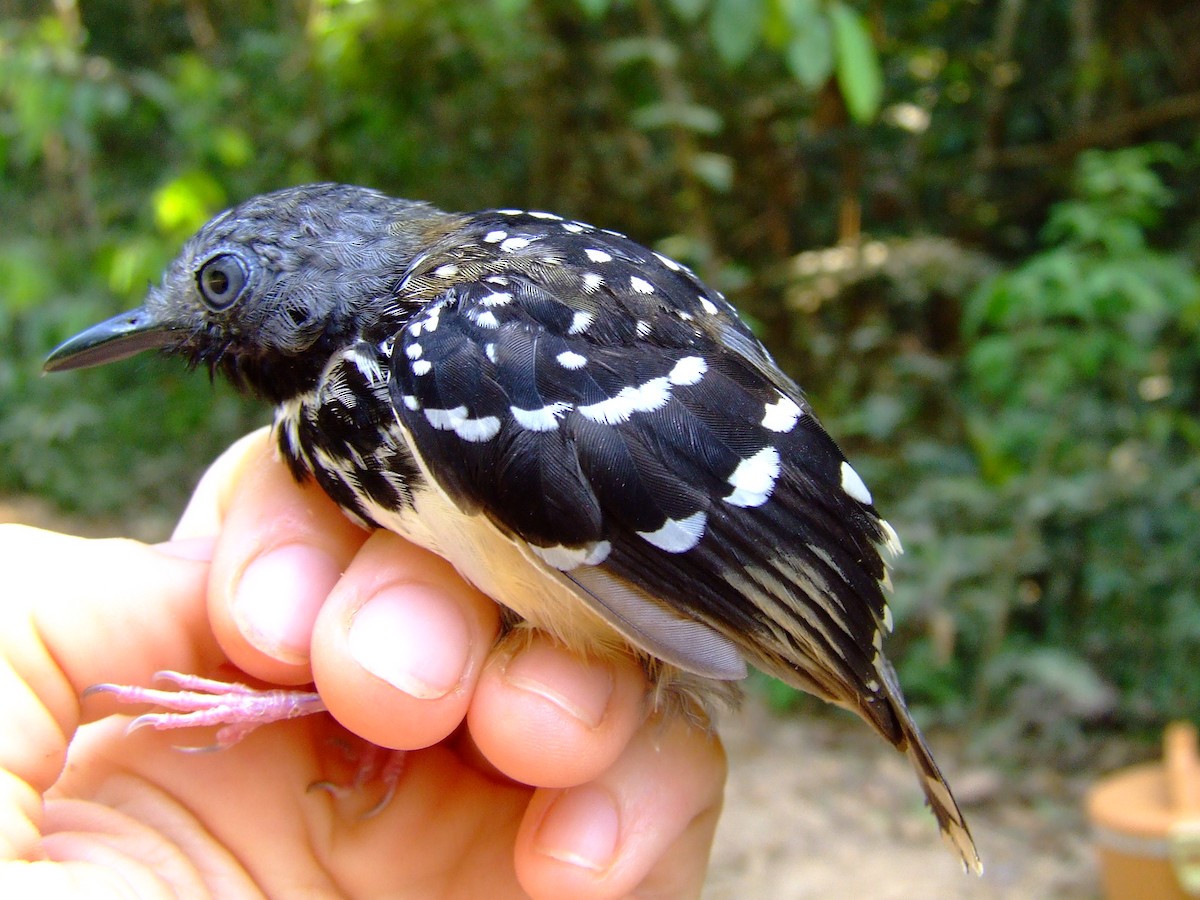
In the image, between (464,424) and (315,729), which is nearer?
(464,424)

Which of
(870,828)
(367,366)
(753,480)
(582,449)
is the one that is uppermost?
(367,366)

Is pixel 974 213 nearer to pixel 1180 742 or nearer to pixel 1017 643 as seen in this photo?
pixel 1017 643

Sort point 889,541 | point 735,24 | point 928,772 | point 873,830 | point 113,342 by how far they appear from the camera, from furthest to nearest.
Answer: point 873,830 < point 735,24 < point 113,342 < point 928,772 < point 889,541

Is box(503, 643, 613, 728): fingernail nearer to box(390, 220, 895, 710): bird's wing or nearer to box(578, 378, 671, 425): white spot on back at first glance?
box(390, 220, 895, 710): bird's wing

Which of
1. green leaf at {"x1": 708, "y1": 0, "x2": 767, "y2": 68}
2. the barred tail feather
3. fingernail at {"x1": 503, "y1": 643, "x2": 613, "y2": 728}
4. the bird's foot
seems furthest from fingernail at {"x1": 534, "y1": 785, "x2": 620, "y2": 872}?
green leaf at {"x1": 708, "y1": 0, "x2": 767, "y2": 68}

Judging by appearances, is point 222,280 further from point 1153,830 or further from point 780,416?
point 1153,830

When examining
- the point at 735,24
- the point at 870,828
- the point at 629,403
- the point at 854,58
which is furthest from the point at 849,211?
the point at 629,403

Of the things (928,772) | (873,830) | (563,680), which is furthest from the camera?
(873,830)
